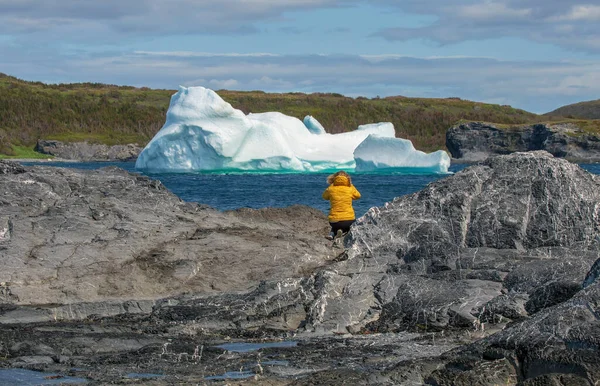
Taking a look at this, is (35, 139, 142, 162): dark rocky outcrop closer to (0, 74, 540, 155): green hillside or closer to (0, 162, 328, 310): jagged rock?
(0, 74, 540, 155): green hillside

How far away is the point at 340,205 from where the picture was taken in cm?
1494

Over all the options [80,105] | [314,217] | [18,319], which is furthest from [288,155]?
[80,105]

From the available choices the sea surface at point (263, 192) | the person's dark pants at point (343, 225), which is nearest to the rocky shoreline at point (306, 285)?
the person's dark pants at point (343, 225)

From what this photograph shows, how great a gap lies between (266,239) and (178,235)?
1.29 metres

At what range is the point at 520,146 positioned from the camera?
86938 millimetres

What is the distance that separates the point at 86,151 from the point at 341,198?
264ft

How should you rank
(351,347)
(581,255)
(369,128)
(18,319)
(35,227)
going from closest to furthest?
(351,347), (18,319), (581,255), (35,227), (369,128)

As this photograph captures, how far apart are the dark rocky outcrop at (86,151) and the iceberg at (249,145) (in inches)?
1508

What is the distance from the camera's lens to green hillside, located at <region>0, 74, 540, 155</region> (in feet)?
343

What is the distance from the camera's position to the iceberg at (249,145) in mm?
47812

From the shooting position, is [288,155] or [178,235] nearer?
[178,235]

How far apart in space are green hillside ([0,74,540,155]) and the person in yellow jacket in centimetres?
8313

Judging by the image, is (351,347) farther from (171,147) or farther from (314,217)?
(171,147)

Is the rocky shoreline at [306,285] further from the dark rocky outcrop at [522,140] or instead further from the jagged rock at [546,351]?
the dark rocky outcrop at [522,140]
